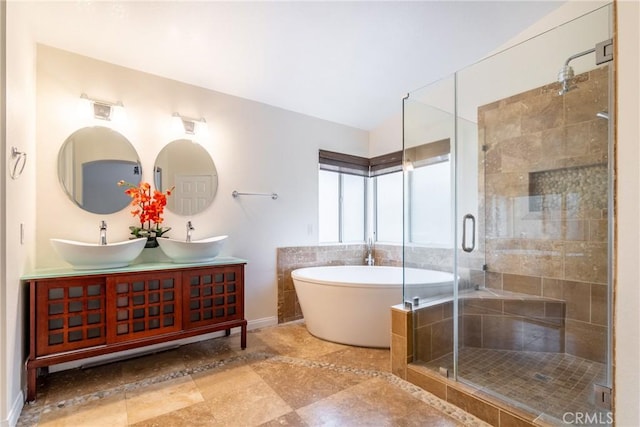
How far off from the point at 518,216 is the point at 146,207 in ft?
10.6

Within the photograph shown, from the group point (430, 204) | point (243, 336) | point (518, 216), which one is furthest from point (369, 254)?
point (243, 336)

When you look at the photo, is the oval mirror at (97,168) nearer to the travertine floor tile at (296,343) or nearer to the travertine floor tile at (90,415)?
the travertine floor tile at (90,415)

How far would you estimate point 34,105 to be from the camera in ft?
6.89

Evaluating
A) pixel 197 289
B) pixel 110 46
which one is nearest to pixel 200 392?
pixel 197 289

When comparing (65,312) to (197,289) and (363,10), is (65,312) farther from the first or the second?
(363,10)

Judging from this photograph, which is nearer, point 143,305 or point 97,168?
point 143,305

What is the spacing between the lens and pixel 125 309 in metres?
2.09

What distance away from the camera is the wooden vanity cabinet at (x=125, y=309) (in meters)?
1.83

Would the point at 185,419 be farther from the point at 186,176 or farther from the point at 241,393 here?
the point at 186,176

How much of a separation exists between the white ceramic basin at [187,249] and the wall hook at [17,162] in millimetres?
901

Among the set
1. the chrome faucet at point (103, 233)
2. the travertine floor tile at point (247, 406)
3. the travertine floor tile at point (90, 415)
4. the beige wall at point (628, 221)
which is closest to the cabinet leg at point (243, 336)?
the travertine floor tile at point (247, 406)

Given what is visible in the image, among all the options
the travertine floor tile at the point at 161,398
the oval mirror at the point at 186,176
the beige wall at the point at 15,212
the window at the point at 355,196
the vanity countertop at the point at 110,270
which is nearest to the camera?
the beige wall at the point at 15,212

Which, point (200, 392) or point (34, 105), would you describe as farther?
point (34, 105)

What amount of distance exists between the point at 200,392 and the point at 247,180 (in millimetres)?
1879
